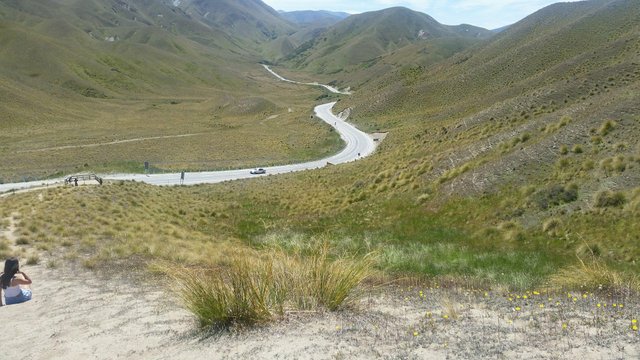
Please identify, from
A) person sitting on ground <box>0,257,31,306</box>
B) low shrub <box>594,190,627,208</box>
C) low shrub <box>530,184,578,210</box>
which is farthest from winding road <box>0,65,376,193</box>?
low shrub <box>594,190,627,208</box>

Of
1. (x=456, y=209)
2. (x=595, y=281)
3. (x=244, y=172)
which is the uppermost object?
(x=244, y=172)

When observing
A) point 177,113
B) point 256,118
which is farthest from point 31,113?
point 256,118

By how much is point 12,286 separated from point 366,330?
803 centimetres

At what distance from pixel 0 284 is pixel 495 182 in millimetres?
19075

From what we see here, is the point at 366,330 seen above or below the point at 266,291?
below

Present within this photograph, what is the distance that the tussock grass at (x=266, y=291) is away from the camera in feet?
24.7

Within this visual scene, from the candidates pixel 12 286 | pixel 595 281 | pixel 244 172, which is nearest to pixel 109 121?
pixel 244 172

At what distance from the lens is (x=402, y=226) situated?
20562mm

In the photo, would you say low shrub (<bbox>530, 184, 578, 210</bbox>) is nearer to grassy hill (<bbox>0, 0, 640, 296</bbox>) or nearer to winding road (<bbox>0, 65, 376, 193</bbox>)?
grassy hill (<bbox>0, 0, 640, 296</bbox>)

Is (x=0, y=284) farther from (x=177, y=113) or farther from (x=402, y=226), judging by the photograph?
(x=177, y=113)

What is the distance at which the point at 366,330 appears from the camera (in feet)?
23.4

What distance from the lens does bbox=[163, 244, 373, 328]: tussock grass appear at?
7.54 meters

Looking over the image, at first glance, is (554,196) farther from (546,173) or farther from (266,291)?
(266,291)

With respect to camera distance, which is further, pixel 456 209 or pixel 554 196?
pixel 456 209
